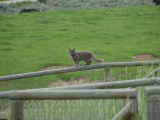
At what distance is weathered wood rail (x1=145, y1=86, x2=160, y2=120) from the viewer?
10.6 feet

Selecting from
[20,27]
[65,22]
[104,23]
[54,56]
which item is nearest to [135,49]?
[54,56]

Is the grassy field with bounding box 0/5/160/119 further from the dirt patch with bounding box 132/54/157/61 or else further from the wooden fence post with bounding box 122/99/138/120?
the wooden fence post with bounding box 122/99/138/120

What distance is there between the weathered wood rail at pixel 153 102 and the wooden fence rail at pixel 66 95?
162mm

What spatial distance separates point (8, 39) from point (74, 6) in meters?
11.0

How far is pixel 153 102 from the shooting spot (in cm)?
326

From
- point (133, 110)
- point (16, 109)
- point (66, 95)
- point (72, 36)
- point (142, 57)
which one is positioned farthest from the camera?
point (72, 36)

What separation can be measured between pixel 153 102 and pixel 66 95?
95cm

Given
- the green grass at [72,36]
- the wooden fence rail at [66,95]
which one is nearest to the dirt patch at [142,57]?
the green grass at [72,36]

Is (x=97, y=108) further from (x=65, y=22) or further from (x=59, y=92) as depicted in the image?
(x=65, y=22)

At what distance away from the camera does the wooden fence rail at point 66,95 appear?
10.6ft

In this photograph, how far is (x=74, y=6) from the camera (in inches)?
1158

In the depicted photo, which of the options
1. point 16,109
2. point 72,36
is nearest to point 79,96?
point 16,109

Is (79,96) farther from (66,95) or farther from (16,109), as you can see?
(16,109)

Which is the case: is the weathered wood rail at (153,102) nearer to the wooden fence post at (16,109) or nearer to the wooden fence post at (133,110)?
the wooden fence post at (133,110)
